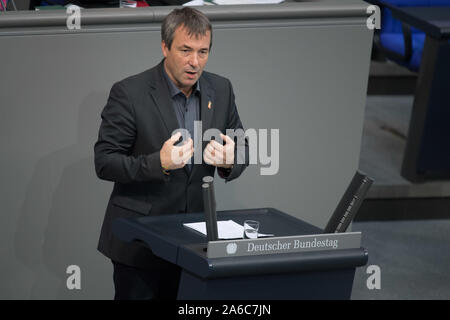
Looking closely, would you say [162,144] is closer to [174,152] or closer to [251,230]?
[174,152]

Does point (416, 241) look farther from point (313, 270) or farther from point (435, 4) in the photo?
point (313, 270)

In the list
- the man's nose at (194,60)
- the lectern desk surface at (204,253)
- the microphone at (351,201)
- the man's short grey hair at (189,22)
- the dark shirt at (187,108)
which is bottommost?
the lectern desk surface at (204,253)

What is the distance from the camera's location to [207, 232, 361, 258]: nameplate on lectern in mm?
2426

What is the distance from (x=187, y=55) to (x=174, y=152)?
0.35 metres

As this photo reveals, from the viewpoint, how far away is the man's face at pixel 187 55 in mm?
2887

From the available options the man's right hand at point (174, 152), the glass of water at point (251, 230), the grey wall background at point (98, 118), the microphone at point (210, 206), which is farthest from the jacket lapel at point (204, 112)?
the grey wall background at point (98, 118)

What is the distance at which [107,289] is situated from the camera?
3941 mm

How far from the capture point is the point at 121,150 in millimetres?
2998

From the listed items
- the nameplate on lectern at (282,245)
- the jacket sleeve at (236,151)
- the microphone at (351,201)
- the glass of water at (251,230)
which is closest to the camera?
the nameplate on lectern at (282,245)

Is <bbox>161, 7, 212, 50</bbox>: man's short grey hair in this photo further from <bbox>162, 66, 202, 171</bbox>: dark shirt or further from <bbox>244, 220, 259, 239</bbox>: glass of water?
<bbox>244, 220, 259, 239</bbox>: glass of water

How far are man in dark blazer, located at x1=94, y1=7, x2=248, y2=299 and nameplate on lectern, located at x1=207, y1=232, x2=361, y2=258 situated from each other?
0.49 meters

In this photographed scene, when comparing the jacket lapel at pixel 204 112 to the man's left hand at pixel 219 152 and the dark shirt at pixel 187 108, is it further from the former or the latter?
the man's left hand at pixel 219 152

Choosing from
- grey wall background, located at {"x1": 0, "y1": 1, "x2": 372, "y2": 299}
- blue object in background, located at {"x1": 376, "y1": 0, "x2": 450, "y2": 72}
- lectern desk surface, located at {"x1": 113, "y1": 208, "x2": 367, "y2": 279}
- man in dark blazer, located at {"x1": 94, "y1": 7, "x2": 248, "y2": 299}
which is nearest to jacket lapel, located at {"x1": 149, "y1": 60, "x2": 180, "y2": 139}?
man in dark blazer, located at {"x1": 94, "y1": 7, "x2": 248, "y2": 299}

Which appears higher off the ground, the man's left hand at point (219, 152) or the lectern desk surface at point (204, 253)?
the man's left hand at point (219, 152)
